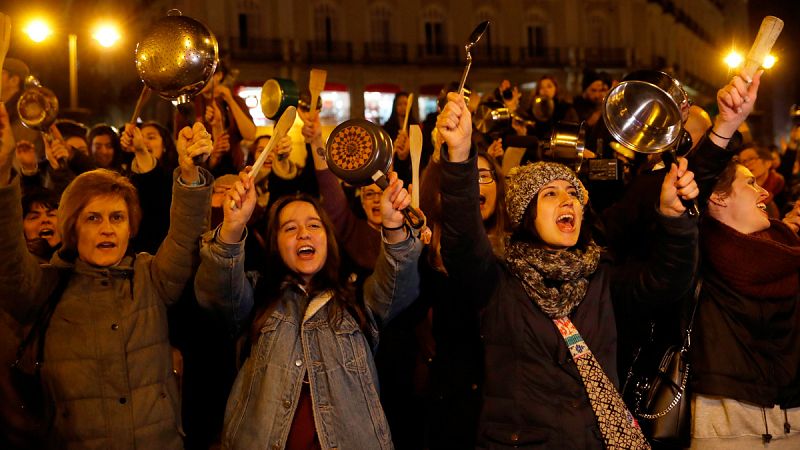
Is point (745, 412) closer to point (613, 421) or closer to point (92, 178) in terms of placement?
point (613, 421)

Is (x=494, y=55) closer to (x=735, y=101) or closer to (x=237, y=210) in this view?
(x=735, y=101)

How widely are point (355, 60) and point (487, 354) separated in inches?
1508

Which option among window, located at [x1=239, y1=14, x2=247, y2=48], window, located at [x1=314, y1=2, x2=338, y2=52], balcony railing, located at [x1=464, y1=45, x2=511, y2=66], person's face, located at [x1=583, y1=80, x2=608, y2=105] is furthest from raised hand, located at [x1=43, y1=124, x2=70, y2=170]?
balcony railing, located at [x1=464, y1=45, x2=511, y2=66]

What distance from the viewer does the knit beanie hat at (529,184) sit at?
12.4 ft

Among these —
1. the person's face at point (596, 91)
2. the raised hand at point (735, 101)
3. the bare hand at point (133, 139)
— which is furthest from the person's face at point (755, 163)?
the bare hand at point (133, 139)

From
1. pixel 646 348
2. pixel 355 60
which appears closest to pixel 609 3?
pixel 355 60

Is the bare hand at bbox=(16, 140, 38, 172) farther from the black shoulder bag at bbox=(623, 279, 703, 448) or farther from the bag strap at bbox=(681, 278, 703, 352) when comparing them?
the bag strap at bbox=(681, 278, 703, 352)

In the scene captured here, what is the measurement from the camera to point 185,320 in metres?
4.19

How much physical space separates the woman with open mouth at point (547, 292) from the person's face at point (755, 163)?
4278 mm

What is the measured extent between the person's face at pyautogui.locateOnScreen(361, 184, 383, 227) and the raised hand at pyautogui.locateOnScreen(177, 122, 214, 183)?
73.7 inches

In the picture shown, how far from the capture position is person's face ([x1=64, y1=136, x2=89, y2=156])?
278 inches

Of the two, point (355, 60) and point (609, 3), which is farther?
point (609, 3)

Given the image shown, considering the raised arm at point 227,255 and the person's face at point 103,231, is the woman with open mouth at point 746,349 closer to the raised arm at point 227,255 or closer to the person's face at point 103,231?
the raised arm at point 227,255

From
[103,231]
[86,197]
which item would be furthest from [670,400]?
[86,197]
